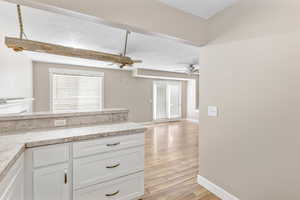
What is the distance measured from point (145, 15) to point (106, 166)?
1763 millimetres

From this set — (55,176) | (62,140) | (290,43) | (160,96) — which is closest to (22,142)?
(62,140)

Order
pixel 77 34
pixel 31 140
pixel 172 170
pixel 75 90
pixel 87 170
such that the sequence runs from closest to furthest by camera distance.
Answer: pixel 31 140 → pixel 87 170 → pixel 77 34 → pixel 172 170 → pixel 75 90

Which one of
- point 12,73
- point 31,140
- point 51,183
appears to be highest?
point 12,73

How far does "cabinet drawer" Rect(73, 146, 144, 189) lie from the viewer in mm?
1554

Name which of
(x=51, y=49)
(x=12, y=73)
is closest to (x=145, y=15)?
(x=51, y=49)

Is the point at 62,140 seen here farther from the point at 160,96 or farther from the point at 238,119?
the point at 160,96

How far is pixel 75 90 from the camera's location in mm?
5277

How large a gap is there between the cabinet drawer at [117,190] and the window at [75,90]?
3.73 m

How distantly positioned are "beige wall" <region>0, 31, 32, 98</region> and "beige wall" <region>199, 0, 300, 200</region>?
131 inches

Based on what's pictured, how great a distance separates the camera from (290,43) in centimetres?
146

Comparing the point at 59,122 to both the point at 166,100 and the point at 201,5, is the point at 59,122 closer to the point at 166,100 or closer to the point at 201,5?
the point at 201,5

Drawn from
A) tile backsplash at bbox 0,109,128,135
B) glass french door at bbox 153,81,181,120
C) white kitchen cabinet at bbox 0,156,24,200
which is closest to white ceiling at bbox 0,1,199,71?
tile backsplash at bbox 0,109,128,135

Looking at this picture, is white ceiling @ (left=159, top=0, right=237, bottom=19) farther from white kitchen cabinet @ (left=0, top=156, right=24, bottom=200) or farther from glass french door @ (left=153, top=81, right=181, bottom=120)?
glass french door @ (left=153, top=81, right=181, bottom=120)

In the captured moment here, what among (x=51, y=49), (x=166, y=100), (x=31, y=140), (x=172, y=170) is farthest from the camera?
(x=166, y=100)
